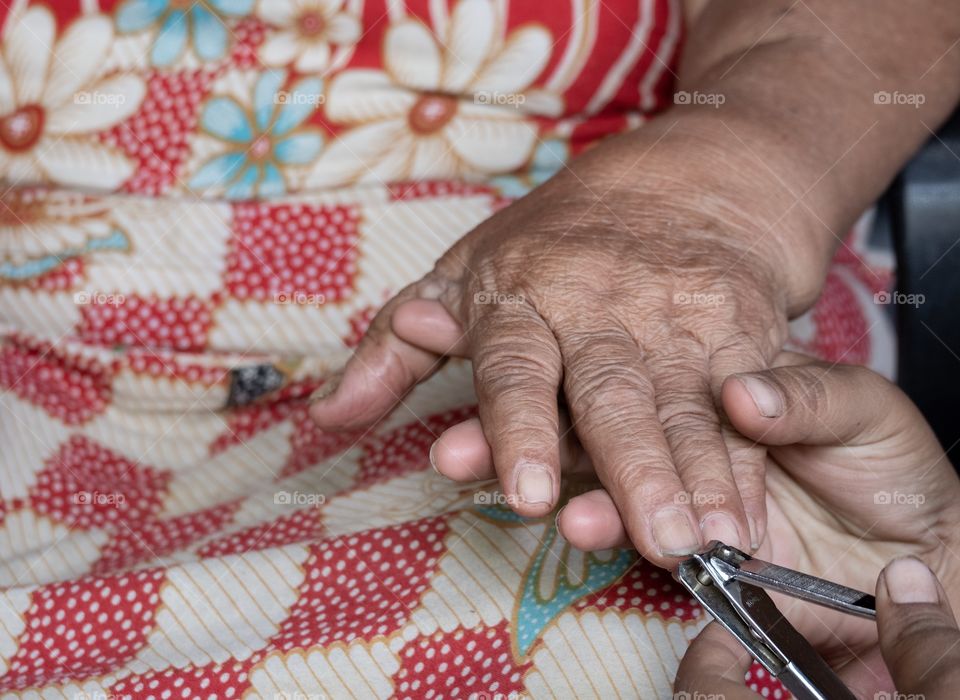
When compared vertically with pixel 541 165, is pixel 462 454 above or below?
below

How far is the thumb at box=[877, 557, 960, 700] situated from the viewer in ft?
1.90

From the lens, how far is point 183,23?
1122 mm

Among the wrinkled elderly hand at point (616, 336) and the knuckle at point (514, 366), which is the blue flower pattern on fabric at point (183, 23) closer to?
the wrinkled elderly hand at point (616, 336)

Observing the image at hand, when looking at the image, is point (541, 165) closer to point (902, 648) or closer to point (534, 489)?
point (534, 489)

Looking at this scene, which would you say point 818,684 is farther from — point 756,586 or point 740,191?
point 740,191

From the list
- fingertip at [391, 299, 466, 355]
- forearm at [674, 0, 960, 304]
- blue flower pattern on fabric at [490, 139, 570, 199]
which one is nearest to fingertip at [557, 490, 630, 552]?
fingertip at [391, 299, 466, 355]

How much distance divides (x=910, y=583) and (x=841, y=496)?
0.19m

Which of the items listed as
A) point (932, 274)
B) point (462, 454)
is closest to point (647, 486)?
point (462, 454)

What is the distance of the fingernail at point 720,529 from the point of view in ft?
2.33

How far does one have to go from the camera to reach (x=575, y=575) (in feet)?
2.76

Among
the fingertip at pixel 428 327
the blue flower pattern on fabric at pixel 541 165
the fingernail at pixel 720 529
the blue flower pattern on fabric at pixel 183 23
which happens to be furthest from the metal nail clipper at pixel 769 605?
→ the blue flower pattern on fabric at pixel 183 23

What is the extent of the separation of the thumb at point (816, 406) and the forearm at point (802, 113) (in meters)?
0.18

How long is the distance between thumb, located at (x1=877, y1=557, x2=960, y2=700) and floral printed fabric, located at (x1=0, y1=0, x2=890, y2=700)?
0.25 metres

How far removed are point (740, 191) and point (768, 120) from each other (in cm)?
11
